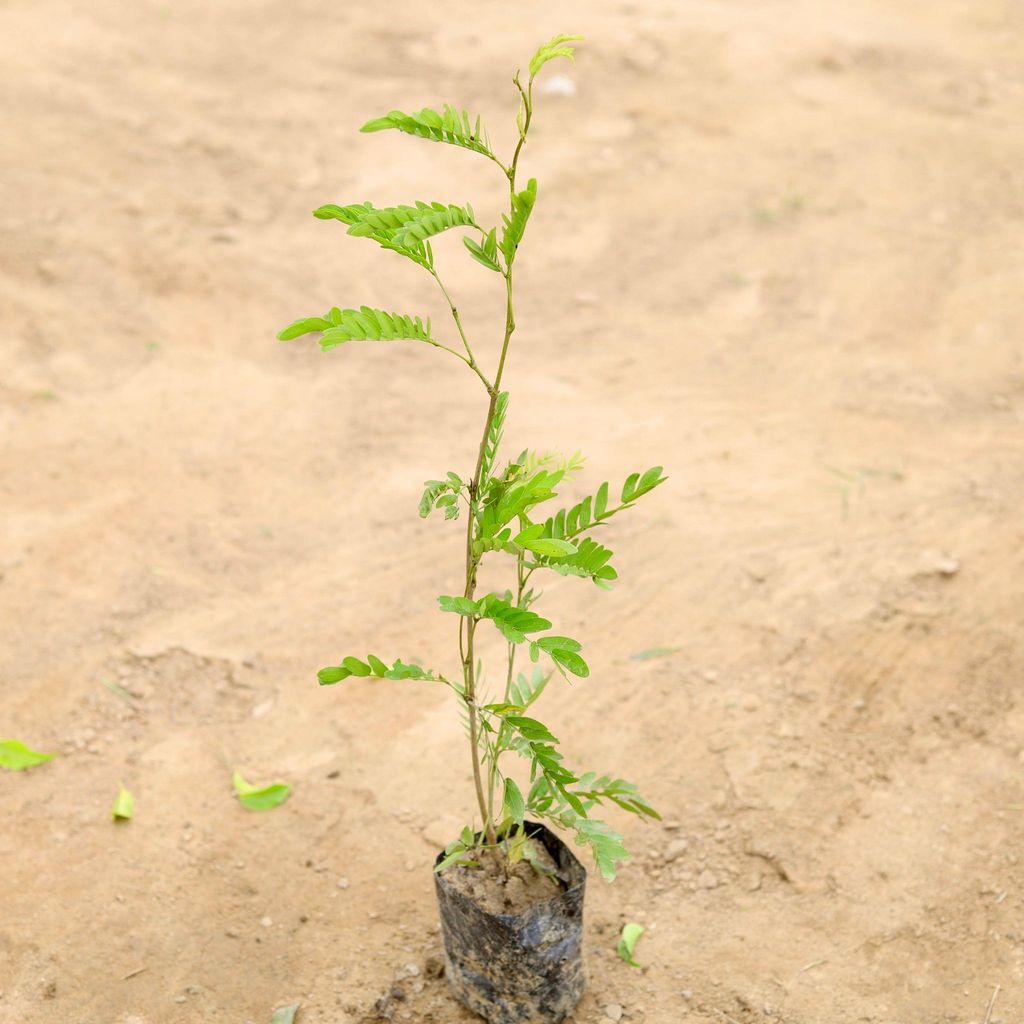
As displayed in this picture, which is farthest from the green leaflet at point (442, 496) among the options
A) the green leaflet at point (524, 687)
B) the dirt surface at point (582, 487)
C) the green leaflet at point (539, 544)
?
the dirt surface at point (582, 487)

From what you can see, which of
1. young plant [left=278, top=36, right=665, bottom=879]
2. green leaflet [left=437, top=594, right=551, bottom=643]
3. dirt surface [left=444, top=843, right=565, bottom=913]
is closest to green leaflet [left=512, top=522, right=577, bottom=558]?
young plant [left=278, top=36, right=665, bottom=879]

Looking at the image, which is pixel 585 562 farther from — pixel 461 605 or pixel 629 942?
pixel 629 942

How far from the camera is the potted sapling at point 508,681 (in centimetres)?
194

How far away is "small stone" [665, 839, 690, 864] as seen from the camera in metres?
2.95

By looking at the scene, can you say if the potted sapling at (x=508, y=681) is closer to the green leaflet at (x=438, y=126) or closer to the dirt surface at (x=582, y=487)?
the green leaflet at (x=438, y=126)

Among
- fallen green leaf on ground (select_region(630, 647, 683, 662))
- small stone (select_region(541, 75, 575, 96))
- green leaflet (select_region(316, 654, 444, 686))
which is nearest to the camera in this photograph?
green leaflet (select_region(316, 654, 444, 686))

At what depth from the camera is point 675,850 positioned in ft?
9.70

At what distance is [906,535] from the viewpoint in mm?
3961

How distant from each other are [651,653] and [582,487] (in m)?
0.92

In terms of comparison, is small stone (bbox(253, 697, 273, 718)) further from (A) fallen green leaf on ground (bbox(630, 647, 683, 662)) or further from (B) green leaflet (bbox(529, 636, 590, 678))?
(B) green leaflet (bbox(529, 636, 590, 678))

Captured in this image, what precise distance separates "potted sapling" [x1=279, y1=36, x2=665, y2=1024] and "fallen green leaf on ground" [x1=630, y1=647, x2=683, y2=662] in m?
1.05

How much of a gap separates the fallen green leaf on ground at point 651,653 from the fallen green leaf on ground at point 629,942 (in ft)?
3.16

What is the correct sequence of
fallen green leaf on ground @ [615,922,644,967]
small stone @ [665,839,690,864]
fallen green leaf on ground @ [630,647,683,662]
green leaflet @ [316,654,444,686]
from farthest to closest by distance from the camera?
fallen green leaf on ground @ [630,647,683,662] → small stone @ [665,839,690,864] → fallen green leaf on ground @ [615,922,644,967] → green leaflet @ [316,654,444,686]

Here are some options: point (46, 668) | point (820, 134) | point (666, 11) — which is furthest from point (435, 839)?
point (666, 11)
